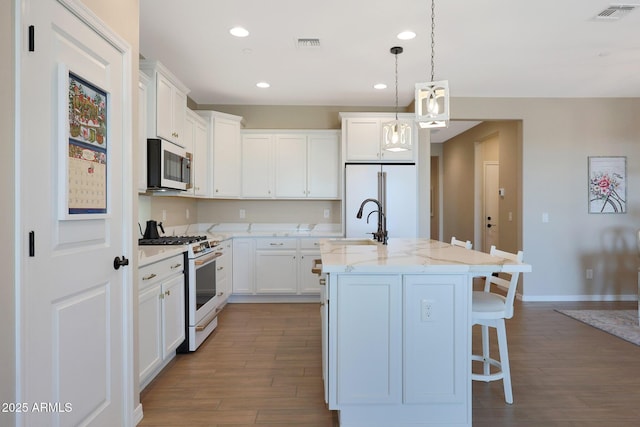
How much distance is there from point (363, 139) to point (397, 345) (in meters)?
3.22

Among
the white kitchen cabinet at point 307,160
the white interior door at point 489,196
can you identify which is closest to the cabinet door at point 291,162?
the white kitchen cabinet at point 307,160

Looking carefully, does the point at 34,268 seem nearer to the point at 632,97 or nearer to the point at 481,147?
the point at 632,97

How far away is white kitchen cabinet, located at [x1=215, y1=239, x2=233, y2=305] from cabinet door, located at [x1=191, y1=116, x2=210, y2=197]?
2.26 ft

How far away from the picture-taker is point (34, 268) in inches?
53.2

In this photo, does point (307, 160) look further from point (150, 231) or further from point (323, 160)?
point (150, 231)

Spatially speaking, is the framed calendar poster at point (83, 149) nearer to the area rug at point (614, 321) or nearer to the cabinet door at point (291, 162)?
the cabinet door at point (291, 162)

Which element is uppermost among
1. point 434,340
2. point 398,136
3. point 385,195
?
point 398,136

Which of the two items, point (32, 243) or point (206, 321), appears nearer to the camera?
point (32, 243)

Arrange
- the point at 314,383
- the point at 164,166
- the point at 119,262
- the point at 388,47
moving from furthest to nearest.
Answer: the point at 388,47
the point at 164,166
the point at 314,383
the point at 119,262

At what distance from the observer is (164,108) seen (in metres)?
3.31

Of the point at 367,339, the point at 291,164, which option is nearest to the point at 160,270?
the point at 367,339

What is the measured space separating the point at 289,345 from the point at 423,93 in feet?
7.54

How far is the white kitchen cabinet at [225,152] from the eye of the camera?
4.65 m

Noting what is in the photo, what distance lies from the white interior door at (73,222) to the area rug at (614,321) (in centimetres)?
407
